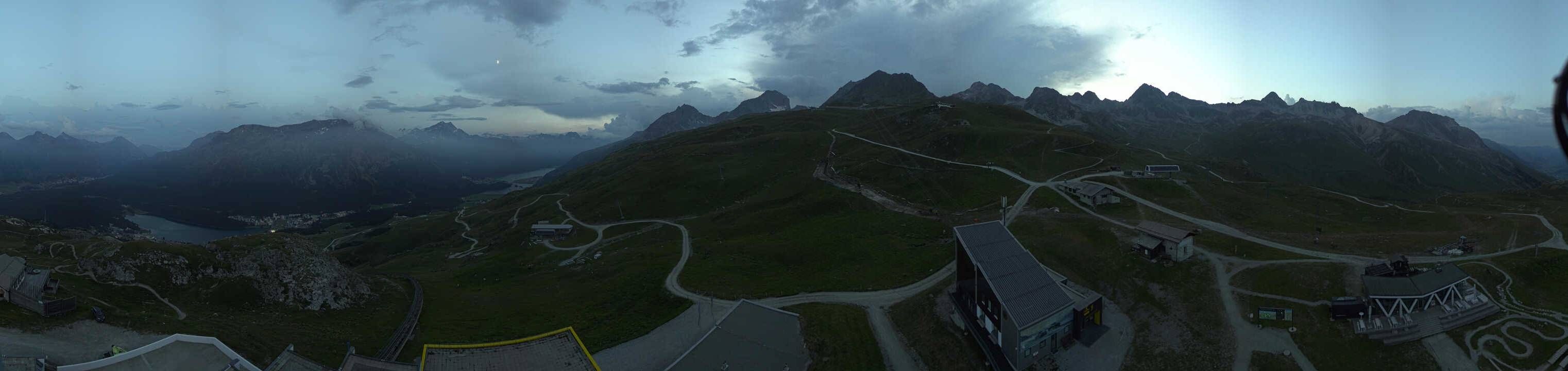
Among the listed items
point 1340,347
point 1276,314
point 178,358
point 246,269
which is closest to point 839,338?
point 1276,314

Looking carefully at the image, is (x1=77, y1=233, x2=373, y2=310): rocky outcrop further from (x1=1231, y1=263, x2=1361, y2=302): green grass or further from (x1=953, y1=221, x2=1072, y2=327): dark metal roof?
(x1=1231, y1=263, x2=1361, y2=302): green grass

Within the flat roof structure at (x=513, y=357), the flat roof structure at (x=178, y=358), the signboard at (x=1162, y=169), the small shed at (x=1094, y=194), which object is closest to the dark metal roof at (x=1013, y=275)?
the flat roof structure at (x=513, y=357)

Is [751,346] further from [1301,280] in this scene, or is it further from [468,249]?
[468,249]

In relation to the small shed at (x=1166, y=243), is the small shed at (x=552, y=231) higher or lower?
lower

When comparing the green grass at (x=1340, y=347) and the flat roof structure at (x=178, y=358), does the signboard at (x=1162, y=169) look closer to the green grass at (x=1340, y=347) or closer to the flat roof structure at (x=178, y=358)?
the green grass at (x=1340, y=347)

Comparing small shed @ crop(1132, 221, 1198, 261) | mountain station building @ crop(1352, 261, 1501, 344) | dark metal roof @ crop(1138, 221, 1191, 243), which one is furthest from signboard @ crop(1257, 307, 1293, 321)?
dark metal roof @ crop(1138, 221, 1191, 243)

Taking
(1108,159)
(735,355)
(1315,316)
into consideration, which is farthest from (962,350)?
(1108,159)
